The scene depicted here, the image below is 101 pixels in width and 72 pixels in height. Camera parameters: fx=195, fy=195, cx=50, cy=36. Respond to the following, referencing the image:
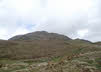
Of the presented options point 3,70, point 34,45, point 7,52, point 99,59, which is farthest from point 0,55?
point 99,59

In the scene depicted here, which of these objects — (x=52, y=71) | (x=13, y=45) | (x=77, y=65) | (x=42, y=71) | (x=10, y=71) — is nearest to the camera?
(x=52, y=71)

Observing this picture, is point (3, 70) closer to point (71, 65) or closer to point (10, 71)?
point (10, 71)

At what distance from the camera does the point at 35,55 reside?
71562 mm

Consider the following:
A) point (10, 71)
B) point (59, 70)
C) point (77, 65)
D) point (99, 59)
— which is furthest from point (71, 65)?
point (10, 71)

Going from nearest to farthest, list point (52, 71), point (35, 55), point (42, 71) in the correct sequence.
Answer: point (52, 71), point (42, 71), point (35, 55)

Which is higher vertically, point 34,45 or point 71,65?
point 34,45

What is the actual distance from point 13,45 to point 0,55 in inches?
520

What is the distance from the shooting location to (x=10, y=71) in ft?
119

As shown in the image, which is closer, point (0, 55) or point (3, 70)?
point (3, 70)

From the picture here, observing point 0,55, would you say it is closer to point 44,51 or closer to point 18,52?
point 18,52

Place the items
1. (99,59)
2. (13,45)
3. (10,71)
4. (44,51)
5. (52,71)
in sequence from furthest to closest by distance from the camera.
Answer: (13,45), (44,51), (99,59), (10,71), (52,71)

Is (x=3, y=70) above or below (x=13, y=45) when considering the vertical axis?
below

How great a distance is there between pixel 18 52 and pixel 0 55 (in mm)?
7034

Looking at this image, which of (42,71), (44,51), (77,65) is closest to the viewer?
(42,71)
